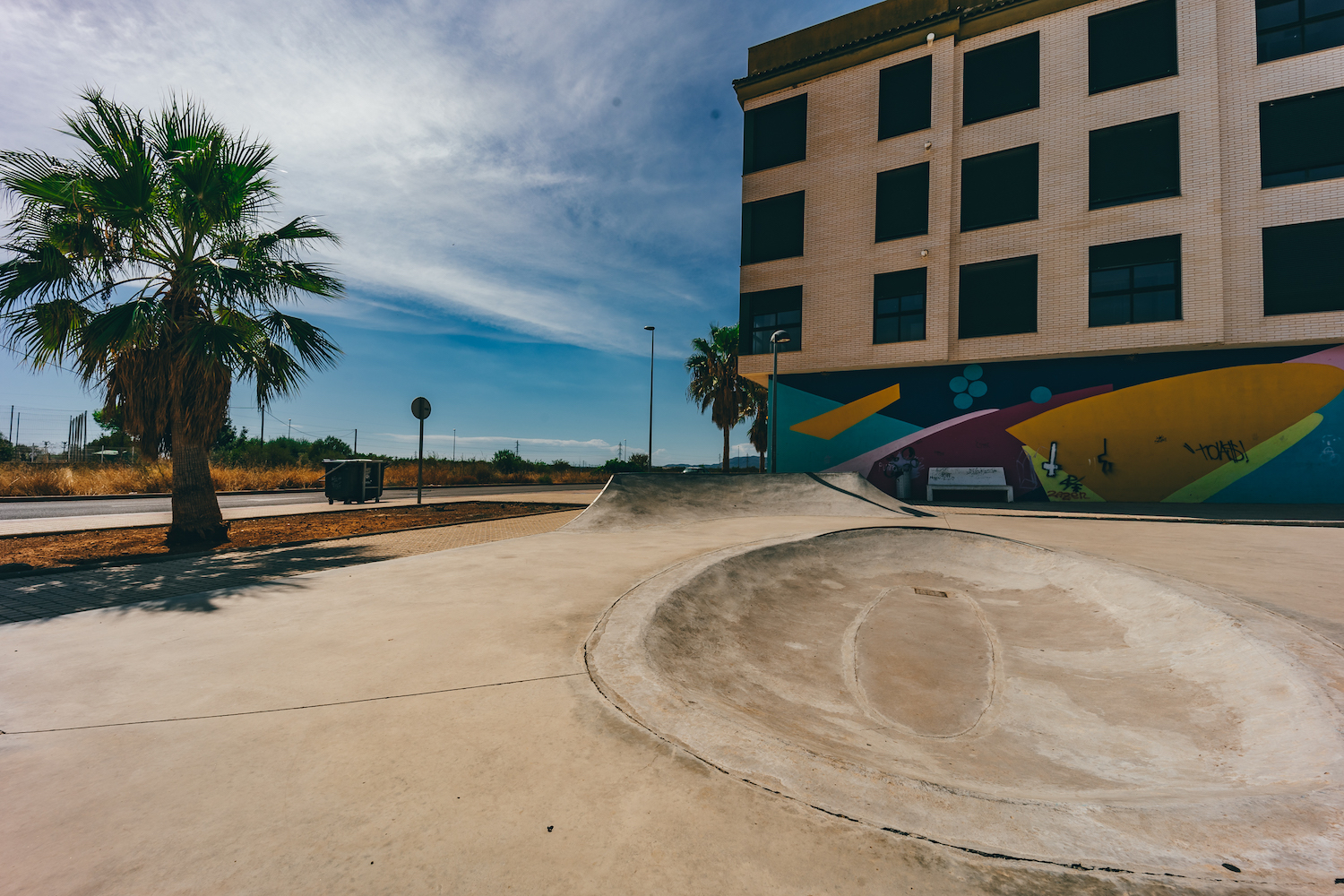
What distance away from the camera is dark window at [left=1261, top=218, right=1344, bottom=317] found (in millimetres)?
13328

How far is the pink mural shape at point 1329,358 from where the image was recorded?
13.4 meters

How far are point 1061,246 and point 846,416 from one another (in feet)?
24.9

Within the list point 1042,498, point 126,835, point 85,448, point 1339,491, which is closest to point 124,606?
point 126,835

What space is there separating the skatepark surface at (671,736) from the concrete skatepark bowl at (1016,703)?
0.02 meters

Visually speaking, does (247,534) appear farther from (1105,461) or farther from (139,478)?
(1105,461)

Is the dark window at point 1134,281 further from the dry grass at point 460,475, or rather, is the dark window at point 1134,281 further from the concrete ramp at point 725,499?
the dry grass at point 460,475

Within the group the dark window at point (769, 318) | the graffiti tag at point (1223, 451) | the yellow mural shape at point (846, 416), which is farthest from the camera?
the dark window at point (769, 318)

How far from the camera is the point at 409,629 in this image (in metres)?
4.09

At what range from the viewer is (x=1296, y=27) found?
14.1m

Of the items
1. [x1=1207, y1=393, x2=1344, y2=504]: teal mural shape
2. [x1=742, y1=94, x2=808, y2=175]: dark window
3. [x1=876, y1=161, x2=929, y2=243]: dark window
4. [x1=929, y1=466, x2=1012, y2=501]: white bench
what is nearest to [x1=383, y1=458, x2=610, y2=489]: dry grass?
[x1=742, y1=94, x2=808, y2=175]: dark window

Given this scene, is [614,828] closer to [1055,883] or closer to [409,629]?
[1055,883]

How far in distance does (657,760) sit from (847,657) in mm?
3228

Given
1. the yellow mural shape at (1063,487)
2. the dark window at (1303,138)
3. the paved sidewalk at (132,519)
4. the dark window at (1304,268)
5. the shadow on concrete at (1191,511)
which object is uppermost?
the dark window at (1303,138)

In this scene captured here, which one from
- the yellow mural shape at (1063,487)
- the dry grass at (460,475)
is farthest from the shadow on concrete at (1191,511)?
the dry grass at (460,475)
